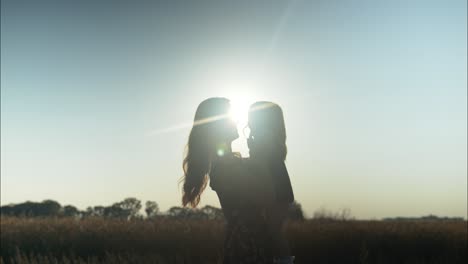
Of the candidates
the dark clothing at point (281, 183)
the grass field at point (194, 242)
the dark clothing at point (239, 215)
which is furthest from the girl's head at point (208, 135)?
the grass field at point (194, 242)

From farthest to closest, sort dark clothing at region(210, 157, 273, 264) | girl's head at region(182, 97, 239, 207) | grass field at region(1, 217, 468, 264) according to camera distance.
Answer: grass field at region(1, 217, 468, 264), girl's head at region(182, 97, 239, 207), dark clothing at region(210, 157, 273, 264)

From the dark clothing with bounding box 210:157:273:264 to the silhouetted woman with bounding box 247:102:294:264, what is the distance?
73mm

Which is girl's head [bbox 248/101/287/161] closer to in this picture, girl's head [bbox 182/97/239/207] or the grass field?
girl's head [bbox 182/97/239/207]

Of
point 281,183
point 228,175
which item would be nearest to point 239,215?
point 228,175

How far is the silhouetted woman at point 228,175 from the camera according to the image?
442 cm

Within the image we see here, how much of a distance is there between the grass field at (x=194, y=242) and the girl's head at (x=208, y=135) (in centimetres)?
518

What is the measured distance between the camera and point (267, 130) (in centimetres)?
451

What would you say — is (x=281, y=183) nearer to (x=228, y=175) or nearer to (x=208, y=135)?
(x=228, y=175)

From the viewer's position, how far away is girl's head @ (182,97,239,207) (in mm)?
4512

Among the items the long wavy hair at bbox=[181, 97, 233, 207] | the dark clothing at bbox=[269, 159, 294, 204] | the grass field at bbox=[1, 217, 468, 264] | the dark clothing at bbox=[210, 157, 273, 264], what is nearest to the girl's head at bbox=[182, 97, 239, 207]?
the long wavy hair at bbox=[181, 97, 233, 207]

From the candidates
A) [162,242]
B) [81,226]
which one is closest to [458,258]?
[162,242]

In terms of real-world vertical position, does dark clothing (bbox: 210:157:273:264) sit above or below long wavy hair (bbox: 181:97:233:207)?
below

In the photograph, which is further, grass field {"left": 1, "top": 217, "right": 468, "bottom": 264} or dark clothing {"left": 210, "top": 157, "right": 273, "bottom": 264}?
grass field {"left": 1, "top": 217, "right": 468, "bottom": 264}

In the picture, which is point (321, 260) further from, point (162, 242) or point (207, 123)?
point (207, 123)
